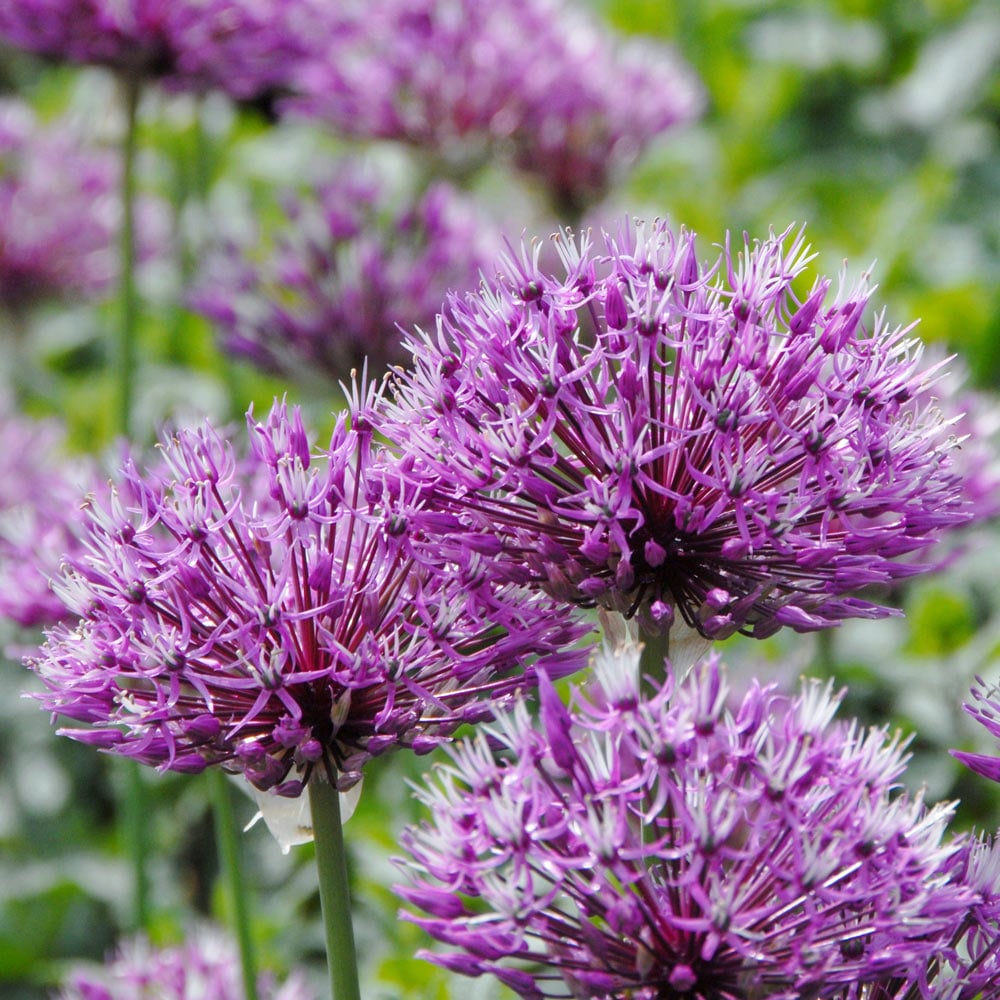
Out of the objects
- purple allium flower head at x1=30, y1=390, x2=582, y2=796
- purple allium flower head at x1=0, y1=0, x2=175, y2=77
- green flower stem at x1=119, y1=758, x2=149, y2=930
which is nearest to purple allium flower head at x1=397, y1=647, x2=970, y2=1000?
purple allium flower head at x1=30, y1=390, x2=582, y2=796

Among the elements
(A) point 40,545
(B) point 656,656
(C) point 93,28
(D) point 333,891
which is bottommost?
(D) point 333,891

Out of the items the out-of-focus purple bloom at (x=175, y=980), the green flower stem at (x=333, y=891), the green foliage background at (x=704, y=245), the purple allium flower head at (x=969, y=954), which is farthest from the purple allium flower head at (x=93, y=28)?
the purple allium flower head at (x=969, y=954)

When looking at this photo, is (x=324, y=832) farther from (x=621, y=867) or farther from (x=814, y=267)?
(x=814, y=267)

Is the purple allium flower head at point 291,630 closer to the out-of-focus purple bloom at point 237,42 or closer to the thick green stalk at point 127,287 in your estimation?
the thick green stalk at point 127,287

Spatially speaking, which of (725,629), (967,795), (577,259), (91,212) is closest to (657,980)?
(725,629)

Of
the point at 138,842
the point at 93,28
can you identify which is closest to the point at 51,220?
the point at 93,28

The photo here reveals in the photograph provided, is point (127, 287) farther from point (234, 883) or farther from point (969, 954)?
point (969, 954)
